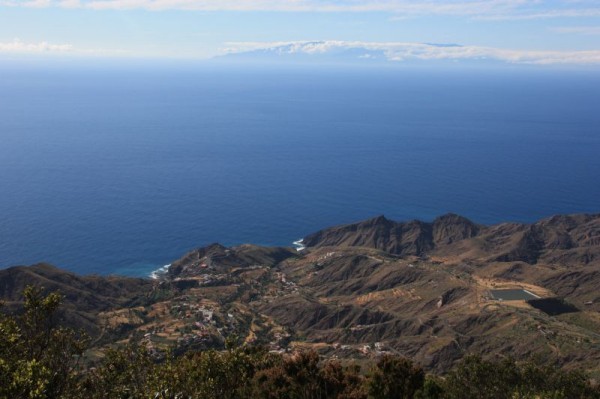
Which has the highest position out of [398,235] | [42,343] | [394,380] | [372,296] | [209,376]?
[42,343]

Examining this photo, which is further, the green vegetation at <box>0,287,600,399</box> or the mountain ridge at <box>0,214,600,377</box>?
the mountain ridge at <box>0,214,600,377</box>

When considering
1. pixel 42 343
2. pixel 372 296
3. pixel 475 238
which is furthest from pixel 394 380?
pixel 475 238

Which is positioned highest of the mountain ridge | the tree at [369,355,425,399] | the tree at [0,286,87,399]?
the tree at [0,286,87,399]

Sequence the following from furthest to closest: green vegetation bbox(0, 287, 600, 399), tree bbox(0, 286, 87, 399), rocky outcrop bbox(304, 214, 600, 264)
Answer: rocky outcrop bbox(304, 214, 600, 264) → green vegetation bbox(0, 287, 600, 399) → tree bbox(0, 286, 87, 399)

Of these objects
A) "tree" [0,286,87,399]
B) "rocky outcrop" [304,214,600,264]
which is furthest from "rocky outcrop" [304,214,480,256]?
"tree" [0,286,87,399]

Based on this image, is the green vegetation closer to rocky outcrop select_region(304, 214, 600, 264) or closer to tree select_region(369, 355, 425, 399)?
tree select_region(369, 355, 425, 399)

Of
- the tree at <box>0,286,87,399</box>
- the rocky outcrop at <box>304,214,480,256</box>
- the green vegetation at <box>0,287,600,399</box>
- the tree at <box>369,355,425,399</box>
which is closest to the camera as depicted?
the tree at <box>0,286,87,399</box>

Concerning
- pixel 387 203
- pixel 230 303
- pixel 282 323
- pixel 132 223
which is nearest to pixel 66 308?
pixel 230 303

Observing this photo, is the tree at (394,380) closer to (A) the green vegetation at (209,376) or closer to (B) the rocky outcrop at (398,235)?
(A) the green vegetation at (209,376)

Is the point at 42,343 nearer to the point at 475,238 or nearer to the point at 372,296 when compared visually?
the point at 372,296

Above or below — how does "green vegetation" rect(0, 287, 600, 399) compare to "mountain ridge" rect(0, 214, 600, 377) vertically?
above
